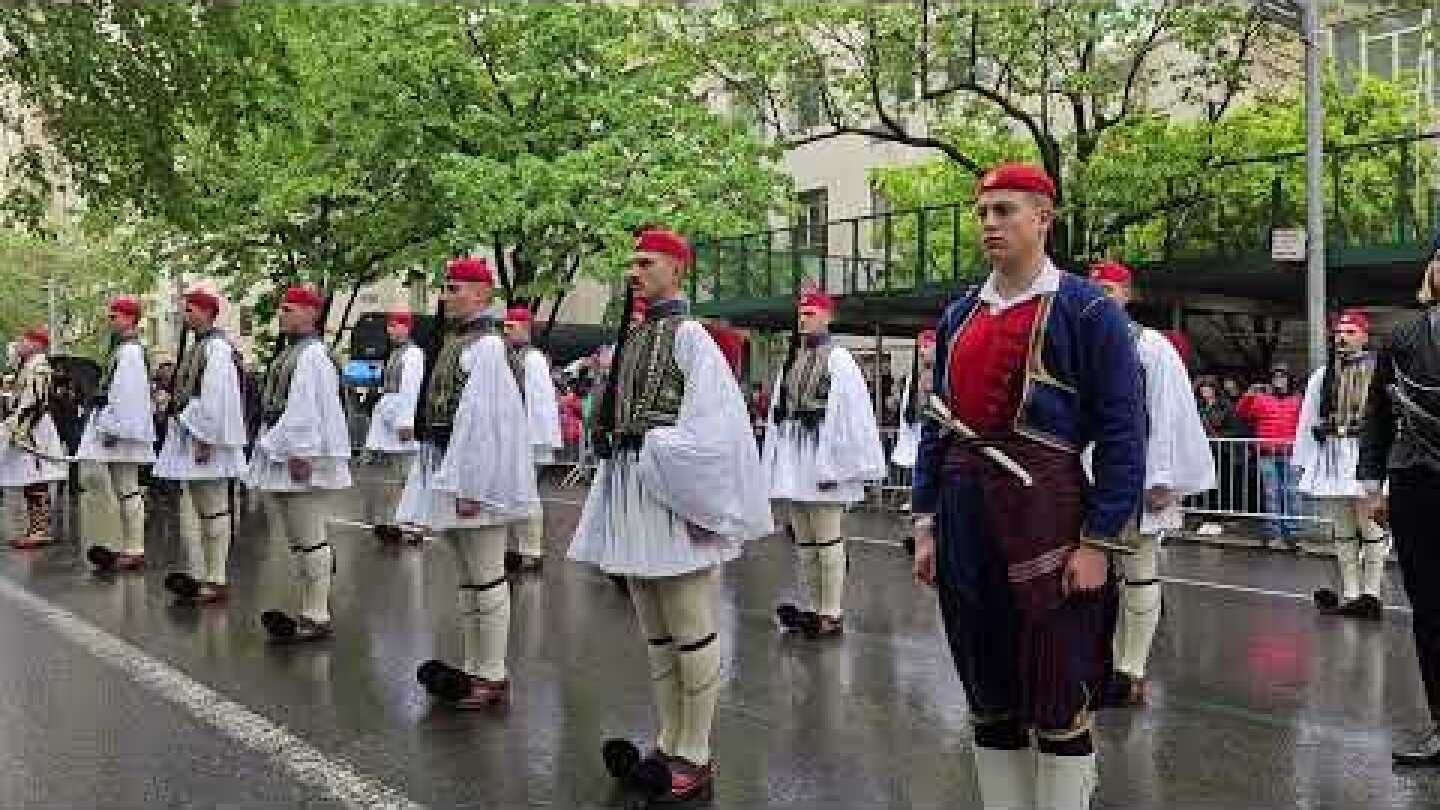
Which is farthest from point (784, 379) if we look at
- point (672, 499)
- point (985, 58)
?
point (985, 58)

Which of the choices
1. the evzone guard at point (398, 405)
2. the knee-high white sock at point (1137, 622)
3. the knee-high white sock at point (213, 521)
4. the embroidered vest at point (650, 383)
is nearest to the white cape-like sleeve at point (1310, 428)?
the knee-high white sock at point (1137, 622)

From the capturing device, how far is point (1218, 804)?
5684 mm

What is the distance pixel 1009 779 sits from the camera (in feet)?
14.1

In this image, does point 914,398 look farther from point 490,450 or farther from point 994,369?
point 994,369

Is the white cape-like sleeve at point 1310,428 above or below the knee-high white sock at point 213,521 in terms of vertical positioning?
above

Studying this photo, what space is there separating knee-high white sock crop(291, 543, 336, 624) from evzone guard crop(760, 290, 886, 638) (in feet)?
9.57

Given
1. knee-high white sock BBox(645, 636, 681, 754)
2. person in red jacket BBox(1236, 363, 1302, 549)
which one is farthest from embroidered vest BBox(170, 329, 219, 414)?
person in red jacket BBox(1236, 363, 1302, 549)

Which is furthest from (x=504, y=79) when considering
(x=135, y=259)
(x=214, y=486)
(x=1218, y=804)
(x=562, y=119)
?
(x=1218, y=804)

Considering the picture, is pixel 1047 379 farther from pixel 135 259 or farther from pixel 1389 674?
pixel 135 259

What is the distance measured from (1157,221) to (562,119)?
1116cm

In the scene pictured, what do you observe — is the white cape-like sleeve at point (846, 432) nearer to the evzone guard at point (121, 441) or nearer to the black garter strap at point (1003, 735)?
the black garter strap at point (1003, 735)

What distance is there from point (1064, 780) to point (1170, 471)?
3.26m

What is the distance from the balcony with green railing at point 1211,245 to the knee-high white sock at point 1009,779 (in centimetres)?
1227

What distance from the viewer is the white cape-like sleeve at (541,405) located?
493 inches
